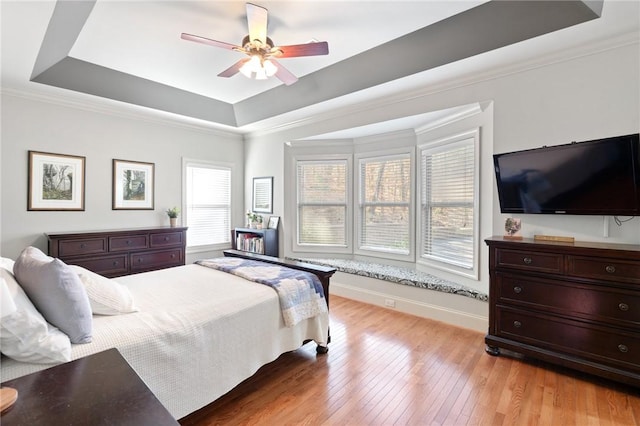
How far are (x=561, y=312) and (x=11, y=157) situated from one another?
18.5ft

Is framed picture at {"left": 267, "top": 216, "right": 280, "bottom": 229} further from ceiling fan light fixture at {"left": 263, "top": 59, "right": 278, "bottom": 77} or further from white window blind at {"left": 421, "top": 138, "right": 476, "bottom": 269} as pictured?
ceiling fan light fixture at {"left": 263, "top": 59, "right": 278, "bottom": 77}

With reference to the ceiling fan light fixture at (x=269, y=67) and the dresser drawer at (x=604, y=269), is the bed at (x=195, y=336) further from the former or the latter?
the dresser drawer at (x=604, y=269)

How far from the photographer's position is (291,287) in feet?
8.02

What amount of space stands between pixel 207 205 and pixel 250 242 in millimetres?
1020

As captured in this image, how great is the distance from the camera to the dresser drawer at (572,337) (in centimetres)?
214

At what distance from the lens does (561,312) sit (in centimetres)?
238

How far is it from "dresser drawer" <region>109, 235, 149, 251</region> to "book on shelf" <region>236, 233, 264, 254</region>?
150 centimetres

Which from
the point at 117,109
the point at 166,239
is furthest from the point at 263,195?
the point at 117,109

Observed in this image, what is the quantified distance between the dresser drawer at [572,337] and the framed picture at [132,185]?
15.4ft

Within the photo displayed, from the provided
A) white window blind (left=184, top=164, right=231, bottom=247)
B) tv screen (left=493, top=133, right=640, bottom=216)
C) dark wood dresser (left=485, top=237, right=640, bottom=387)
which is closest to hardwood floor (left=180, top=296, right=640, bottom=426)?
dark wood dresser (left=485, top=237, right=640, bottom=387)

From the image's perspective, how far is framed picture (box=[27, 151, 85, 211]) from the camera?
3.64 meters

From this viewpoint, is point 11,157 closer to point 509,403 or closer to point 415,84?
point 415,84

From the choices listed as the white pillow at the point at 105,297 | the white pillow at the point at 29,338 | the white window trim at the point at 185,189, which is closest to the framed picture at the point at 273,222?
the white window trim at the point at 185,189

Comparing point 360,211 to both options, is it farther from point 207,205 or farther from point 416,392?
point 416,392
